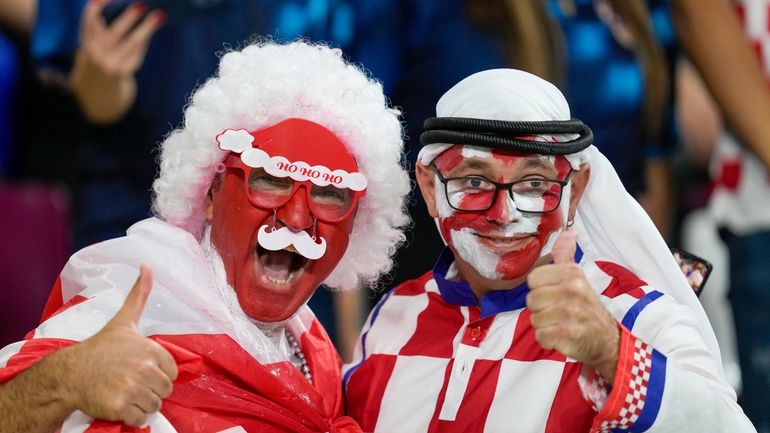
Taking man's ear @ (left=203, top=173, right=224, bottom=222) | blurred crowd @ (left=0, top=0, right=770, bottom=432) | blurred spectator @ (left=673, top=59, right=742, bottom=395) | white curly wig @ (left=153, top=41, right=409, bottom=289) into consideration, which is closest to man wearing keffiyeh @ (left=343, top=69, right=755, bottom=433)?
white curly wig @ (left=153, top=41, right=409, bottom=289)

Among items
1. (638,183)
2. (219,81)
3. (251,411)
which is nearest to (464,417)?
(251,411)

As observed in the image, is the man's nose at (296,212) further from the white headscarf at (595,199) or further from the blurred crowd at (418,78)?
the blurred crowd at (418,78)

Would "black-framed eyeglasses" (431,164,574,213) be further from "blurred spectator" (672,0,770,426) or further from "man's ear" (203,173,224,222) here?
"blurred spectator" (672,0,770,426)

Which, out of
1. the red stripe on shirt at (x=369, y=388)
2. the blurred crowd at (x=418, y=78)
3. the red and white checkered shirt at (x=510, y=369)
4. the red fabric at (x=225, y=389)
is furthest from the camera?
the blurred crowd at (x=418, y=78)

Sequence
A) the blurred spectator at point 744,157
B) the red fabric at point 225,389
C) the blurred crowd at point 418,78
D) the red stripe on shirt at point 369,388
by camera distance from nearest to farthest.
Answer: the red fabric at point 225,389, the red stripe on shirt at point 369,388, the blurred spectator at point 744,157, the blurred crowd at point 418,78

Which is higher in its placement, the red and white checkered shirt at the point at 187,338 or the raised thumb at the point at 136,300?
the raised thumb at the point at 136,300

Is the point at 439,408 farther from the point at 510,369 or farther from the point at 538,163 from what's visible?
the point at 538,163

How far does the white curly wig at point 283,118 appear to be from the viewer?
10.9ft

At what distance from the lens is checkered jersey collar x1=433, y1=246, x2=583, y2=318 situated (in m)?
3.30

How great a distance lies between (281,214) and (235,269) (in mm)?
162

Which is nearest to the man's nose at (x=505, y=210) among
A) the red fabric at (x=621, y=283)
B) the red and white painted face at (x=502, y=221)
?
the red and white painted face at (x=502, y=221)

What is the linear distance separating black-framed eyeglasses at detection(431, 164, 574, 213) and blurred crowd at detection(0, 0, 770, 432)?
1.39m

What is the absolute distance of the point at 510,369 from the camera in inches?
127

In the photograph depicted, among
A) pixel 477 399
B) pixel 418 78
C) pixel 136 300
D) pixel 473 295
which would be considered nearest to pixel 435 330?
pixel 473 295
